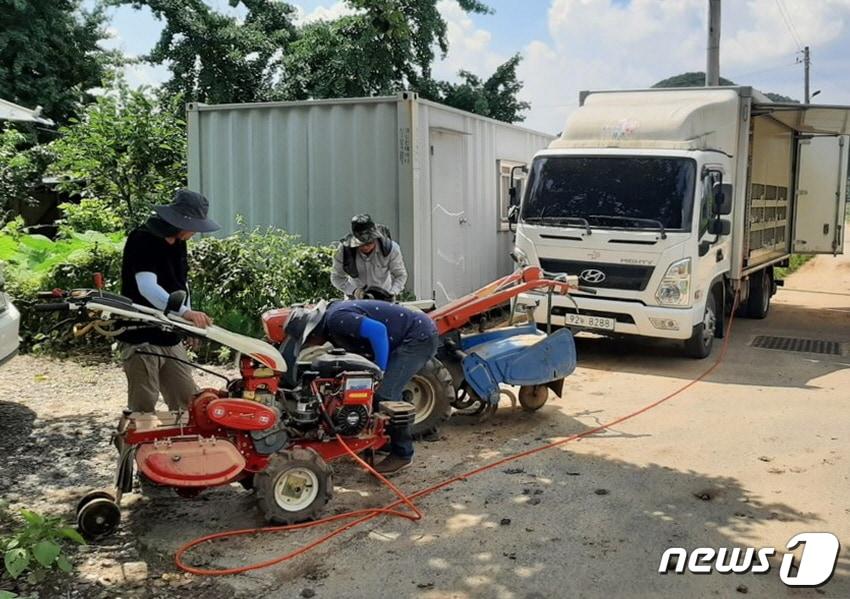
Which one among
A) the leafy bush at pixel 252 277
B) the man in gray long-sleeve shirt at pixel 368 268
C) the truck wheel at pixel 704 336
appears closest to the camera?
the man in gray long-sleeve shirt at pixel 368 268

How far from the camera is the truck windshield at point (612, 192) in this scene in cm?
907

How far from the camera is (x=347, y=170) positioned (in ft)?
32.8

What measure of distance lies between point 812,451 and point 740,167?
5194mm

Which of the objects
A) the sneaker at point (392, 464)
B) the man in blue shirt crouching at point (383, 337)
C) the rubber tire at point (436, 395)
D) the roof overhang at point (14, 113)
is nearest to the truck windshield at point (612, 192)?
the rubber tire at point (436, 395)

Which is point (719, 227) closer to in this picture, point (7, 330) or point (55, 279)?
point (7, 330)

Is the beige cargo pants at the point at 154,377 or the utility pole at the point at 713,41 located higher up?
the utility pole at the point at 713,41

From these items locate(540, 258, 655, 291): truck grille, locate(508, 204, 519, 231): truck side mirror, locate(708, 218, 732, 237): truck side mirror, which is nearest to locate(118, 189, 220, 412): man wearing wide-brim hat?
locate(540, 258, 655, 291): truck grille

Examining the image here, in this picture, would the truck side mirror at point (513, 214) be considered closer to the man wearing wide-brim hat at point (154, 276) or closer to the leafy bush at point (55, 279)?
the leafy bush at point (55, 279)

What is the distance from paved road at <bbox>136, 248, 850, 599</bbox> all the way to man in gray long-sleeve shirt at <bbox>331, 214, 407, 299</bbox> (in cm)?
155

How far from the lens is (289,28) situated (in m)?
21.6

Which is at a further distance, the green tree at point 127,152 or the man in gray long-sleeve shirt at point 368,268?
the green tree at point 127,152

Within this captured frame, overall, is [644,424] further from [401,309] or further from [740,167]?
[740,167]

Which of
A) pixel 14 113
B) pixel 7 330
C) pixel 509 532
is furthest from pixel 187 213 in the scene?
pixel 14 113

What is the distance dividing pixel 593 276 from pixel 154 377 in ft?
18.2
